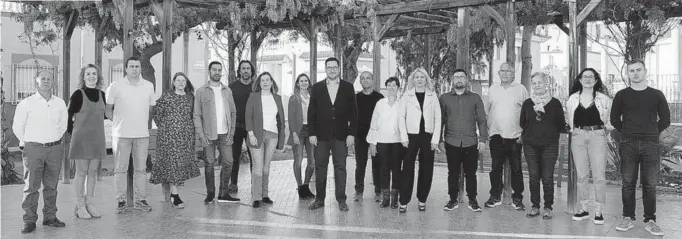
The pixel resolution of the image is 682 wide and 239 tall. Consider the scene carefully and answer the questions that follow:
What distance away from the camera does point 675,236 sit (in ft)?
20.2

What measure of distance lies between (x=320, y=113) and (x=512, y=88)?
7.26 feet

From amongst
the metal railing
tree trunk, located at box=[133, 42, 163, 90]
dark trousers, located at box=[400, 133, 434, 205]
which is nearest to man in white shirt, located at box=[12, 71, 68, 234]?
dark trousers, located at box=[400, 133, 434, 205]

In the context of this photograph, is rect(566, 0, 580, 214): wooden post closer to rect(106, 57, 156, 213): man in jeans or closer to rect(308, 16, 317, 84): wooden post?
rect(308, 16, 317, 84): wooden post

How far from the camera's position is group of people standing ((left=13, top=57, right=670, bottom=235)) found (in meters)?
6.17

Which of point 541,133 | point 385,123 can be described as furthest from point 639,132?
point 385,123

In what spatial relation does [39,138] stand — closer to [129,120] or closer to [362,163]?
[129,120]

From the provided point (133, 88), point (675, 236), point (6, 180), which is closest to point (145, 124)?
point (133, 88)

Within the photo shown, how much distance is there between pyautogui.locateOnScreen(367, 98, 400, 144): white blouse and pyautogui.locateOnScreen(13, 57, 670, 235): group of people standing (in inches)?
0.5

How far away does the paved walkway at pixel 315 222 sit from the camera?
240 inches

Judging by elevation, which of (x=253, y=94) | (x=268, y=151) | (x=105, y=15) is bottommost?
(x=268, y=151)

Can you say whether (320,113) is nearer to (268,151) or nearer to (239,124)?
(268,151)

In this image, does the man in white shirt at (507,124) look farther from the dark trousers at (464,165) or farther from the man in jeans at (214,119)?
the man in jeans at (214,119)

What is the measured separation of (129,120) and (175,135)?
591 mm

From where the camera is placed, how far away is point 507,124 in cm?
731
